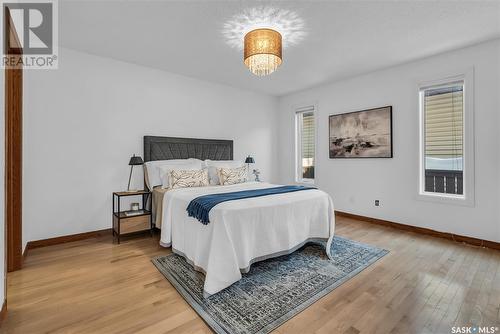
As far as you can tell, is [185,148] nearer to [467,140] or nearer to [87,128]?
[87,128]

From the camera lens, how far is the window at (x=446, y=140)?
3377 mm

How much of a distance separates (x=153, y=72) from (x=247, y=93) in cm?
211

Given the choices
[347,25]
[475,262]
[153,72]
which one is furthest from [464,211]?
[153,72]

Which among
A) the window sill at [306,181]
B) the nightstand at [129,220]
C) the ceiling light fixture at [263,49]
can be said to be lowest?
the nightstand at [129,220]

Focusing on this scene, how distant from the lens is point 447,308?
1.92m

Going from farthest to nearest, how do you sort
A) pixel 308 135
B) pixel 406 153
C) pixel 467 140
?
pixel 308 135 → pixel 406 153 → pixel 467 140

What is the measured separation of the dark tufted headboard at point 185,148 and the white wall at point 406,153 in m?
1.86

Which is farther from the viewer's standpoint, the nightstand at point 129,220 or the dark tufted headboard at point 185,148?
the dark tufted headboard at point 185,148

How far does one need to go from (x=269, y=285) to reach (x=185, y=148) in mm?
2940

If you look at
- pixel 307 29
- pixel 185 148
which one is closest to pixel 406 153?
pixel 307 29

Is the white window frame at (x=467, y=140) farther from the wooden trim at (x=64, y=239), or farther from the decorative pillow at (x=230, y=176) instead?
the wooden trim at (x=64, y=239)

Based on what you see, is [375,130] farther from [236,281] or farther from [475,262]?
[236,281]

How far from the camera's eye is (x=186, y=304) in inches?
77.5

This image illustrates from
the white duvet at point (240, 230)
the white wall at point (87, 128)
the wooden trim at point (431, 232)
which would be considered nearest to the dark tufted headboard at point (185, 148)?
the white wall at point (87, 128)
